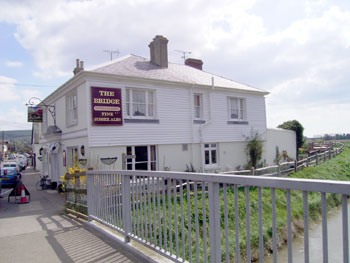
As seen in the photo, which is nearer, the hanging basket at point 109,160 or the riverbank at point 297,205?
the riverbank at point 297,205

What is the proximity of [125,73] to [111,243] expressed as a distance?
10154mm

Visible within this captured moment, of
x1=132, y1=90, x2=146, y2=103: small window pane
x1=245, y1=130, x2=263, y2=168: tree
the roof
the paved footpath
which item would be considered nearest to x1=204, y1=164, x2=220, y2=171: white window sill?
x1=245, y1=130, x2=263, y2=168: tree

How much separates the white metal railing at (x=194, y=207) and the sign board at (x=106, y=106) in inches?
267

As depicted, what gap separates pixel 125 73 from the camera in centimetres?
1383

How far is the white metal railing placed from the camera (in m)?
2.22

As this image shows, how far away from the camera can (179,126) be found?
51.4ft

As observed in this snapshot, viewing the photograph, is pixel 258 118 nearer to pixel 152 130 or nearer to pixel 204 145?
pixel 204 145

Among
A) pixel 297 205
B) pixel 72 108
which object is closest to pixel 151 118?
pixel 72 108

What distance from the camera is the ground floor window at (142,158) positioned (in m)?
14.0

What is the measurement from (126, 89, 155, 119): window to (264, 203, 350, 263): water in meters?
9.19

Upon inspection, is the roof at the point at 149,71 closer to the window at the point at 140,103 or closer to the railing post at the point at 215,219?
the window at the point at 140,103

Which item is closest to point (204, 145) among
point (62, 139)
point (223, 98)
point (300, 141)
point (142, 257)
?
point (223, 98)

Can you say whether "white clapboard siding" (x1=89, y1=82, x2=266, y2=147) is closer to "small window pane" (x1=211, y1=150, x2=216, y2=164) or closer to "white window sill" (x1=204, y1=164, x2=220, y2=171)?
"small window pane" (x1=211, y1=150, x2=216, y2=164)

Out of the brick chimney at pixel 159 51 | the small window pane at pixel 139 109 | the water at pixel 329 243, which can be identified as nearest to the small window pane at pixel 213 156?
the small window pane at pixel 139 109
